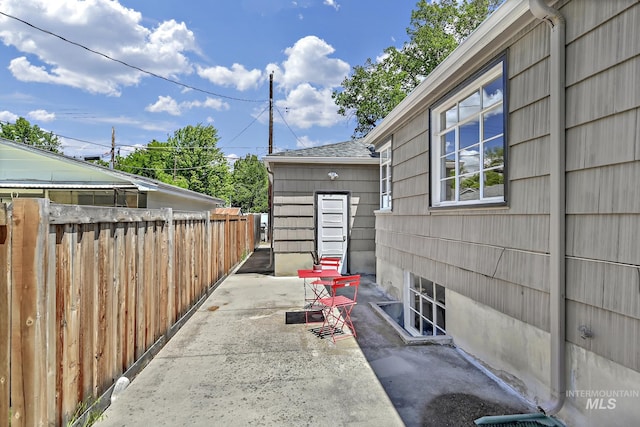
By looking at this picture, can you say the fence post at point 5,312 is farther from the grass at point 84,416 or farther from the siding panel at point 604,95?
the siding panel at point 604,95

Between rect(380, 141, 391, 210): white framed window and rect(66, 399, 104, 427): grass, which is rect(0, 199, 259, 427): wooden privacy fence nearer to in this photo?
rect(66, 399, 104, 427): grass

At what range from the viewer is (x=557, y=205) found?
7.61 ft

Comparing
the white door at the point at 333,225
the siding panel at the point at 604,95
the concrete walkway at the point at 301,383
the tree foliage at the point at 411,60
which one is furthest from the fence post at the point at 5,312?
the tree foliage at the point at 411,60

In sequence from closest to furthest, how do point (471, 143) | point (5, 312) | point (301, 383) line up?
point (5, 312)
point (301, 383)
point (471, 143)

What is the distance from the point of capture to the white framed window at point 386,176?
6919 mm

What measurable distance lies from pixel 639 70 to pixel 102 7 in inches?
402

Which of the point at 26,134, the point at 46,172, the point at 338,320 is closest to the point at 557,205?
the point at 338,320

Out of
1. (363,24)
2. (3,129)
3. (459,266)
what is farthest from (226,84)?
(3,129)

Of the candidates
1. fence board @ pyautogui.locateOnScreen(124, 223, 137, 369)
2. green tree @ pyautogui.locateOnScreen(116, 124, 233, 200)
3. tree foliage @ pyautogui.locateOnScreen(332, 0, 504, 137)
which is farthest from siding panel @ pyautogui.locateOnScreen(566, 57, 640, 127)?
green tree @ pyautogui.locateOnScreen(116, 124, 233, 200)

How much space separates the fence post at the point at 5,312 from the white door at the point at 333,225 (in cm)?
716

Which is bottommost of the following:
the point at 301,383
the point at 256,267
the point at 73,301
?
the point at 256,267

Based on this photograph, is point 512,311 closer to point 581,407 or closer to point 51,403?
point 581,407

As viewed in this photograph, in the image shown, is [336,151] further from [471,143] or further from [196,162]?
[196,162]

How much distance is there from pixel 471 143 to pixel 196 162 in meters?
32.6
